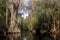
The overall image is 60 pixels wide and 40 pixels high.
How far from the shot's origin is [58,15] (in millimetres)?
9672

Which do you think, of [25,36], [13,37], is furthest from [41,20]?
[13,37]

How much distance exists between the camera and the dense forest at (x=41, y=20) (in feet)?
31.3

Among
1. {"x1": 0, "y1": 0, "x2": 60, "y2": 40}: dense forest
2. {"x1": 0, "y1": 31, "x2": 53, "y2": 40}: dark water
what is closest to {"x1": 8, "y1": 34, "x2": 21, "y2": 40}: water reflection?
{"x1": 0, "y1": 31, "x2": 53, "y2": 40}: dark water

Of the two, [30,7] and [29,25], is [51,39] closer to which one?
[29,25]

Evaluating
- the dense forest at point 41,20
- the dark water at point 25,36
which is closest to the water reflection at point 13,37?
the dark water at point 25,36

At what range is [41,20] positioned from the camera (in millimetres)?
9852

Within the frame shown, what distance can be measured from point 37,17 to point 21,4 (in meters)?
1.21

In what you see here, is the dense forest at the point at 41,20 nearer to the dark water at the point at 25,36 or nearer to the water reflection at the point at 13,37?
the dark water at the point at 25,36

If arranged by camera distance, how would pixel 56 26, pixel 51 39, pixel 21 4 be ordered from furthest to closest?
pixel 21 4
pixel 56 26
pixel 51 39

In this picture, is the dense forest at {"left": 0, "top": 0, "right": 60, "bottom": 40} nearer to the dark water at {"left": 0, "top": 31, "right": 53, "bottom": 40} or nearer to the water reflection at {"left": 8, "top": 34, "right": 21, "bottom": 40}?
the dark water at {"left": 0, "top": 31, "right": 53, "bottom": 40}

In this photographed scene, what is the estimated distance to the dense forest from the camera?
31.3 feet

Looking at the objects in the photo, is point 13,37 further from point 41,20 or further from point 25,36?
point 41,20

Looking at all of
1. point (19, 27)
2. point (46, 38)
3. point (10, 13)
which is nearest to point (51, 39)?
point (46, 38)

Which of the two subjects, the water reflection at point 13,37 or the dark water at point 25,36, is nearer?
the water reflection at point 13,37
